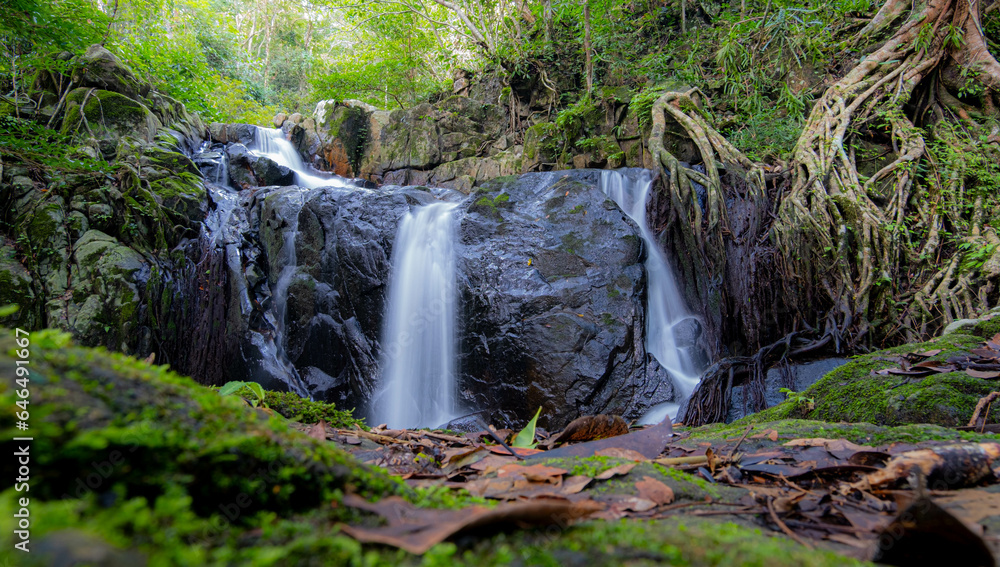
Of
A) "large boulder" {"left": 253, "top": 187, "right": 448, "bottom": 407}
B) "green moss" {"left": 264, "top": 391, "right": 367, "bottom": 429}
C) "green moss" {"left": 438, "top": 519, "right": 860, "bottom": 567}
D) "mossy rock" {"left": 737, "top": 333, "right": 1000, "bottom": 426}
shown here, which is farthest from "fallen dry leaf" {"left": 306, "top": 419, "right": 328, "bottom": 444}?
"large boulder" {"left": 253, "top": 187, "right": 448, "bottom": 407}

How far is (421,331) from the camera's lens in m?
6.92

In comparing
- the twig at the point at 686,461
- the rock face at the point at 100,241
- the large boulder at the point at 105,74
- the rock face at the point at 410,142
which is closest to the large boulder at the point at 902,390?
the twig at the point at 686,461

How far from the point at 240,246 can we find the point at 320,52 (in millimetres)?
19236

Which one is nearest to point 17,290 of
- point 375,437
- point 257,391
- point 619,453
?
point 257,391

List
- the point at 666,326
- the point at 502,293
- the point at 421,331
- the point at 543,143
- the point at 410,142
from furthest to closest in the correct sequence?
the point at 410,142 < the point at 543,143 < the point at 421,331 < the point at 666,326 < the point at 502,293

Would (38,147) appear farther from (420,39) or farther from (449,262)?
(420,39)

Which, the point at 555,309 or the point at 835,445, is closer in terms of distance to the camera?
the point at 835,445

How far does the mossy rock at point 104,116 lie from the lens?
8.22 meters

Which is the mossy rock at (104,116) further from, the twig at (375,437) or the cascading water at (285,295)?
the twig at (375,437)

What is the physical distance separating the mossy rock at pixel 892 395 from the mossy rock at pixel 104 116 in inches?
432

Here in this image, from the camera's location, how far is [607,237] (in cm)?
659

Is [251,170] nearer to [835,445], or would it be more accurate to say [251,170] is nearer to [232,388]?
[232,388]

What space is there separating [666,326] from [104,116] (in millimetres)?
10503

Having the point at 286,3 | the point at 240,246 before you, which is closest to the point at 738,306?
the point at 240,246
